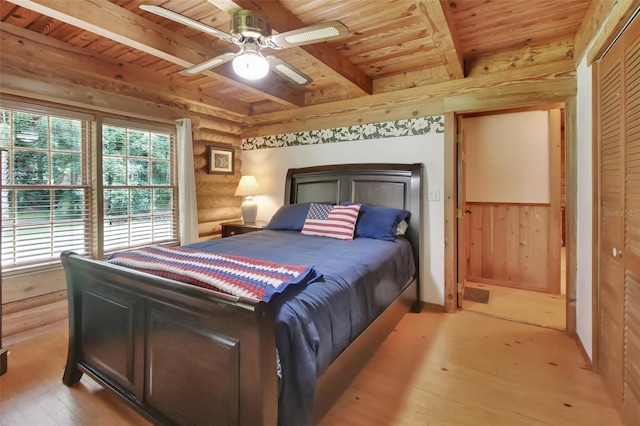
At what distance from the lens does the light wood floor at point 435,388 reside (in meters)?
1.64

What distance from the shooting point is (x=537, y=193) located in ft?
12.2

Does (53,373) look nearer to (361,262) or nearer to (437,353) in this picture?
(361,262)

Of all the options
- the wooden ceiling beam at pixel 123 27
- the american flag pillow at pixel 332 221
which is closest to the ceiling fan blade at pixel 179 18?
the wooden ceiling beam at pixel 123 27

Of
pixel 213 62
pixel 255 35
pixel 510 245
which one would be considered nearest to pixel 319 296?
pixel 255 35

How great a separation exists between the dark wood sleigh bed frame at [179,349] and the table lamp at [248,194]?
2.23m

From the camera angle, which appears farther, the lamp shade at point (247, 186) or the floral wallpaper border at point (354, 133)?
the lamp shade at point (247, 186)

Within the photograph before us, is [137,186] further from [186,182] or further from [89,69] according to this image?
[89,69]

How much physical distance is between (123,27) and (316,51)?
1336 mm

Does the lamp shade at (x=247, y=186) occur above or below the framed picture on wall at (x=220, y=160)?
below

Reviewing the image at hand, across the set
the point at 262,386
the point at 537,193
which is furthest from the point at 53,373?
the point at 537,193

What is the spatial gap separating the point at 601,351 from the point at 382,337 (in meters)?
1.32

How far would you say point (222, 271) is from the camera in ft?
5.25

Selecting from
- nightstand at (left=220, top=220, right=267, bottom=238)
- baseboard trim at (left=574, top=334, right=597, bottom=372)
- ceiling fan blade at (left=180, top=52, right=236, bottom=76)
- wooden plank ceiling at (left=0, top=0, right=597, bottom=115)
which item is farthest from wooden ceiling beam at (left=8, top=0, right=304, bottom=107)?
baseboard trim at (left=574, top=334, right=597, bottom=372)

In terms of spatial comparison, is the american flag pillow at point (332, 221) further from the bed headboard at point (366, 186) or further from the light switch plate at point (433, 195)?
the light switch plate at point (433, 195)
